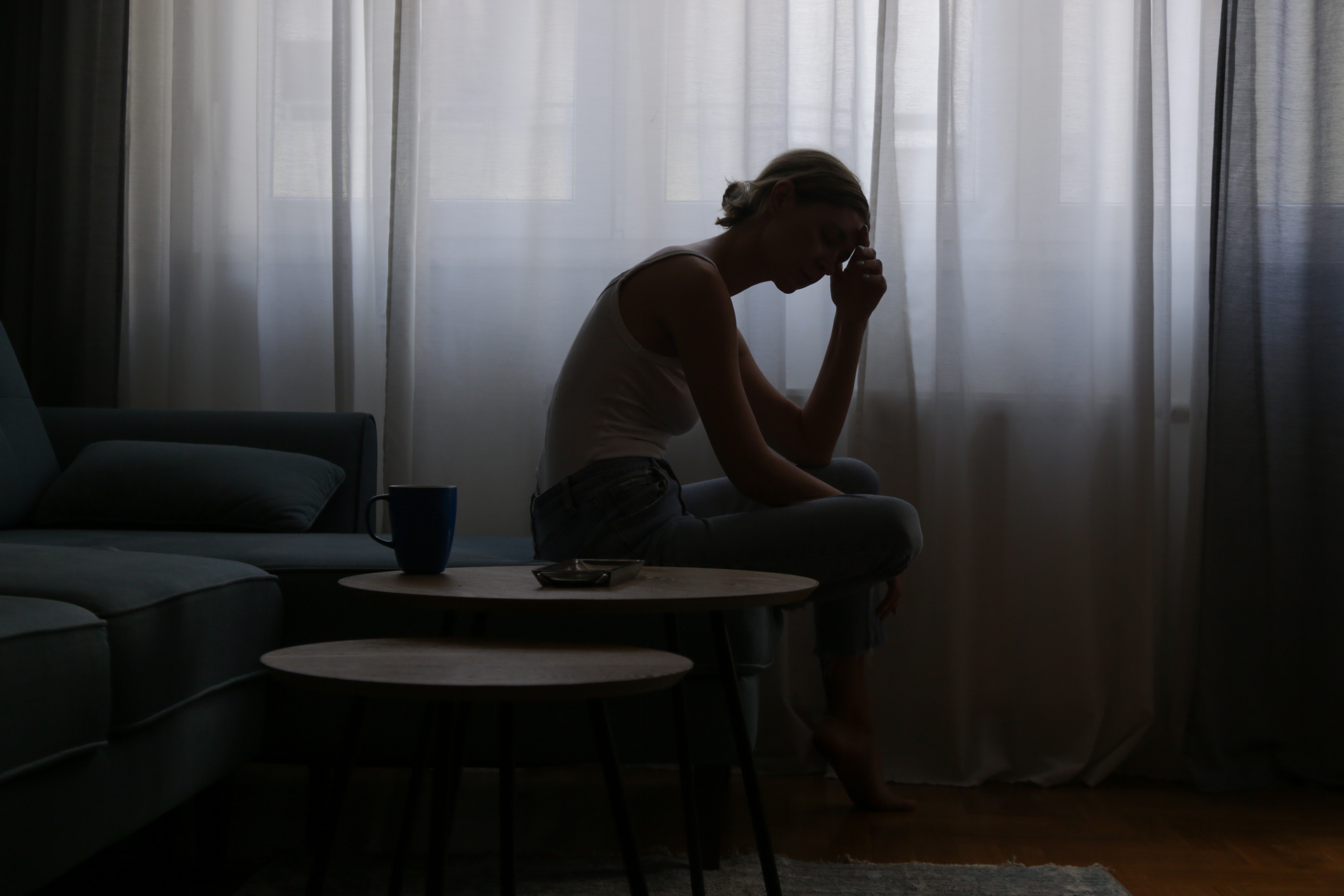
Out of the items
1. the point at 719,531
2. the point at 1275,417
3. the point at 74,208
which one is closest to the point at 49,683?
the point at 719,531

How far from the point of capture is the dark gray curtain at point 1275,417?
6.56ft

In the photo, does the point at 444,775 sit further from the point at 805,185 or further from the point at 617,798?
the point at 805,185

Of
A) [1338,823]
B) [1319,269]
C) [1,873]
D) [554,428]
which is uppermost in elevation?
[1319,269]

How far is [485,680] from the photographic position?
2.11 feet

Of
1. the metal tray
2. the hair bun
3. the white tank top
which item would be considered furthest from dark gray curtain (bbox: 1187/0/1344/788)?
the metal tray

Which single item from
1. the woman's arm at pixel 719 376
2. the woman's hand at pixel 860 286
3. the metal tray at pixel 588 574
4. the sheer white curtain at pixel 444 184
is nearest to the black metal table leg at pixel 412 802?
the metal tray at pixel 588 574

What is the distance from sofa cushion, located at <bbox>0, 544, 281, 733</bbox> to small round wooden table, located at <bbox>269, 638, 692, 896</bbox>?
337mm

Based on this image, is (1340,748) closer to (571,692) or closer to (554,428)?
(554,428)

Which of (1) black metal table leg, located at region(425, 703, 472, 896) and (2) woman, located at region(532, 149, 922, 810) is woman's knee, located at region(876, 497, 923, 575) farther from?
Result: (1) black metal table leg, located at region(425, 703, 472, 896)

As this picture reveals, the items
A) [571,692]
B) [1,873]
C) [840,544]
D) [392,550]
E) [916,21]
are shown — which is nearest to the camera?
[571,692]

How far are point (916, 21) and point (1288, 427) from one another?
1.12m

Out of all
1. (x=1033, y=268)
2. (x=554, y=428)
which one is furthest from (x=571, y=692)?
(x=1033, y=268)

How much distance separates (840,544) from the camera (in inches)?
48.1

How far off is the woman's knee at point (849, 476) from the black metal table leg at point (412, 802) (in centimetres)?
87
